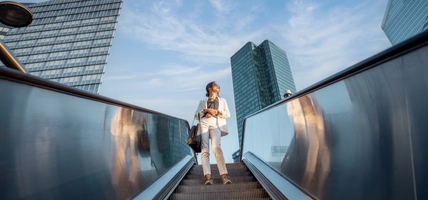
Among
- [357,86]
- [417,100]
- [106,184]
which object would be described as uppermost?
[357,86]

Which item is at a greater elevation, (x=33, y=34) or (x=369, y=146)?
(x=33, y=34)

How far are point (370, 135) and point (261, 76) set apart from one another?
324 ft

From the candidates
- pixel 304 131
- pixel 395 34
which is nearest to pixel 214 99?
pixel 304 131

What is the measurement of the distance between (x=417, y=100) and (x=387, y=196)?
1.98 feet

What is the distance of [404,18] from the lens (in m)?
72.1

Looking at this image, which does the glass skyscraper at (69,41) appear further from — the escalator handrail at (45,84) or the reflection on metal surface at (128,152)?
the escalator handrail at (45,84)

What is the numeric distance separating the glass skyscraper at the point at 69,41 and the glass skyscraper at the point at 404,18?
83.6 metres

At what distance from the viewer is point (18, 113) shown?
1.35m

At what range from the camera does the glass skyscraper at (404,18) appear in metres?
61.7

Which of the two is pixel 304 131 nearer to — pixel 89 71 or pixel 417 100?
pixel 417 100

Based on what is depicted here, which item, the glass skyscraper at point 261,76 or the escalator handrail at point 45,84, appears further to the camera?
the glass skyscraper at point 261,76

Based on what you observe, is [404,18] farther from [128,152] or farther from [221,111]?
[128,152]

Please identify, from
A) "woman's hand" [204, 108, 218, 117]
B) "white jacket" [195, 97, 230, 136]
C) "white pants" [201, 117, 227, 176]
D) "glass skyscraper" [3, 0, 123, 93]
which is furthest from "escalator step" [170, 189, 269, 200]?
"glass skyscraper" [3, 0, 123, 93]

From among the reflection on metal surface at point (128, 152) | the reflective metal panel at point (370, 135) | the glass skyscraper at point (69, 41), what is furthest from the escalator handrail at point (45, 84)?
the glass skyscraper at point (69, 41)
